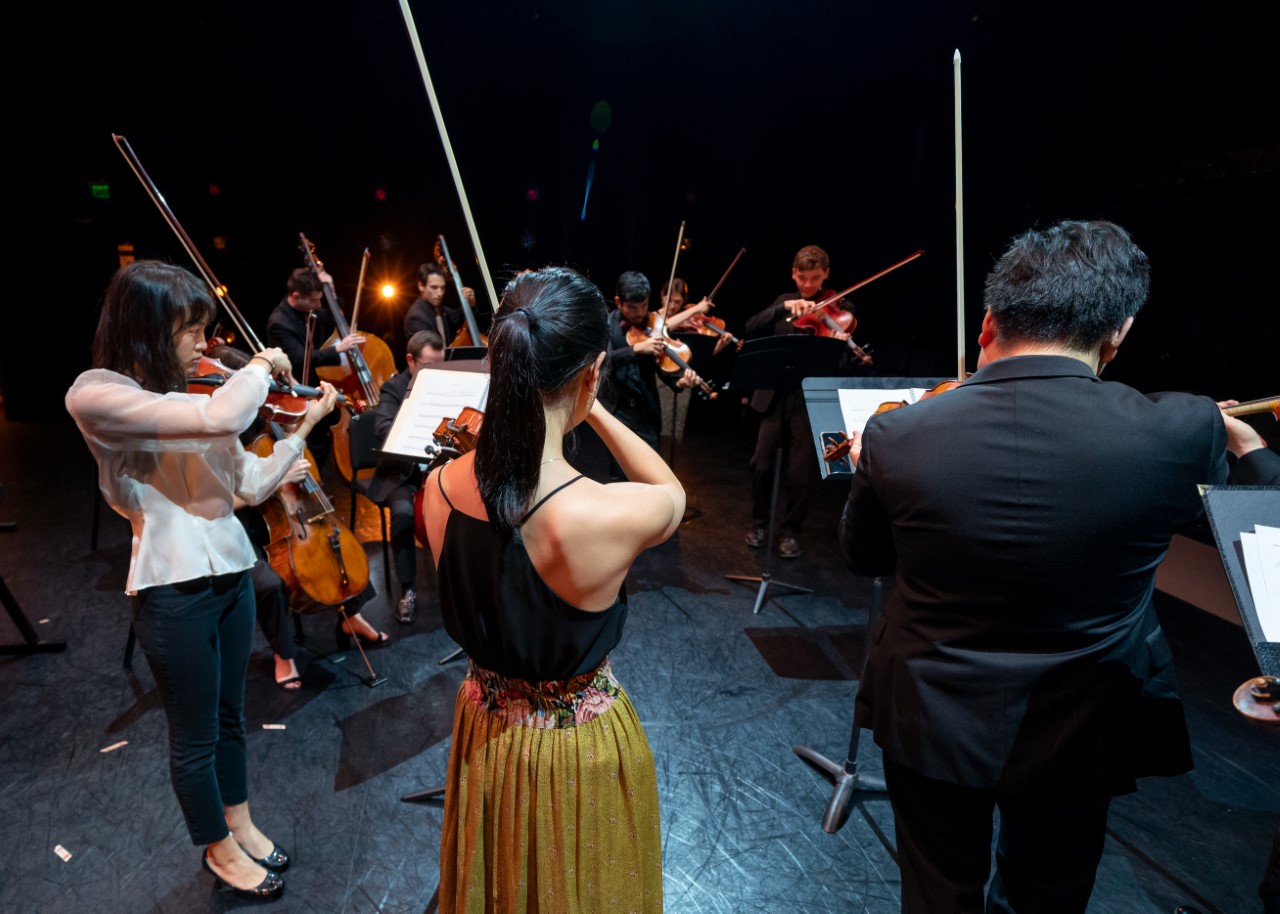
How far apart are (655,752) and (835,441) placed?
56.5 inches

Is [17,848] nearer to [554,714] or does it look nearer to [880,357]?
[554,714]

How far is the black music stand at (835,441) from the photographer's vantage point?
223 cm

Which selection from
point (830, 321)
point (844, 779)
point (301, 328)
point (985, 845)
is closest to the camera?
point (985, 845)

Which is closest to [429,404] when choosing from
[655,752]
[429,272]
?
[655,752]

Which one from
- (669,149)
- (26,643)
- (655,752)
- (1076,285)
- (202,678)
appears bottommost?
(655,752)

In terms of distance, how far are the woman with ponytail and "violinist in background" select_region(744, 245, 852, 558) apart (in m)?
2.95

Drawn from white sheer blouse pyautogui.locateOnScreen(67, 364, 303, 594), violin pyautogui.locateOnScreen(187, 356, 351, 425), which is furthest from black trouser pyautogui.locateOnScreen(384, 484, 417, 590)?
white sheer blouse pyautogui.locateOnScreen(67, 364, 303, 594)

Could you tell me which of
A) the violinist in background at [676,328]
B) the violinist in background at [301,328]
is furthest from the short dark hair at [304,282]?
the violinist in background at [676,328]

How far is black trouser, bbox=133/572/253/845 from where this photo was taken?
1647mm

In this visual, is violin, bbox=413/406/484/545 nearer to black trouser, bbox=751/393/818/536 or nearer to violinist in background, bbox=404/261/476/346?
black trouser, bbox=751/393/818/536

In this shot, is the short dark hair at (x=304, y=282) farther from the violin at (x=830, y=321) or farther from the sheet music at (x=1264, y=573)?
the sheet music at (x=1264, y=573)

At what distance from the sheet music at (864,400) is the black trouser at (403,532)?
228cm

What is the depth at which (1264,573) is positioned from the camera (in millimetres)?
1229

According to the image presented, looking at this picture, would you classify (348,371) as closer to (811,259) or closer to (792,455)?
(792,455)
